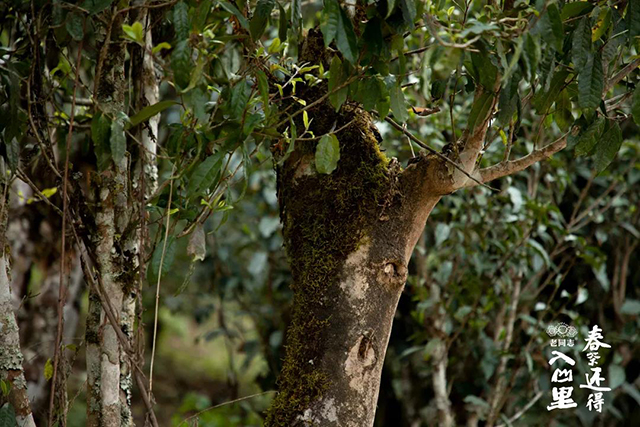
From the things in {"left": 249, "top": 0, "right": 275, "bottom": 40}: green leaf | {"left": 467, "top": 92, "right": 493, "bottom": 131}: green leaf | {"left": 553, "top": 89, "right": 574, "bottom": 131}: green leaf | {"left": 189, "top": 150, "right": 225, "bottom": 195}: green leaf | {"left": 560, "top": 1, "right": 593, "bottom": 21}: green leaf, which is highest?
{"left": 560, "top": 1, "right": 593, "bottom": 21}: green leaf

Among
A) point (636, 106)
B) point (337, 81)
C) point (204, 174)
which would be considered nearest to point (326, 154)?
point (337, 81)

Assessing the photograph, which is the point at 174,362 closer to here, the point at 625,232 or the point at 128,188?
the point at 625,232

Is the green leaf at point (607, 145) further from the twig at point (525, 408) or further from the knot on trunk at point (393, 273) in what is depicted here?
the twig at point (525, 408)

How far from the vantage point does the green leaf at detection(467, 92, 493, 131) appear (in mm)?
1307

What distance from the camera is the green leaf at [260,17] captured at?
1.19m

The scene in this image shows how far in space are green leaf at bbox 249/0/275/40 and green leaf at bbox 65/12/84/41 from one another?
32cm

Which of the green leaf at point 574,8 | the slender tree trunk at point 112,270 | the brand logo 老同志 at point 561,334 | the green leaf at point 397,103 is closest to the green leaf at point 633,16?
the green leaf at point 574,8

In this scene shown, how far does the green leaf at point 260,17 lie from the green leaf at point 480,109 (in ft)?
1.44

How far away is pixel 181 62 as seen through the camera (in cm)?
108

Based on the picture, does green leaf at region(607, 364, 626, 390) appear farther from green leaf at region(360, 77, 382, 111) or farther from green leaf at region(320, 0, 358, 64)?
green leaf at region(320, 0, 358, 64)

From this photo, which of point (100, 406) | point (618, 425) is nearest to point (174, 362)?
point (618, 425)

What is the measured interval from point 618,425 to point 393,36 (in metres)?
2.74

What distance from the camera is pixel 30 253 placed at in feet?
9.72

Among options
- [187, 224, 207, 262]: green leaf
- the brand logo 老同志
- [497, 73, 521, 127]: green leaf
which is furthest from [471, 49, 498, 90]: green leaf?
the brand logo 老同志
